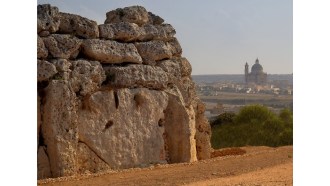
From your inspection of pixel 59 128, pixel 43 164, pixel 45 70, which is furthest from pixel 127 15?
pixel 43 164

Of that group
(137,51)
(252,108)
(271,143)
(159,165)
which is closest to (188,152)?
(159,165)

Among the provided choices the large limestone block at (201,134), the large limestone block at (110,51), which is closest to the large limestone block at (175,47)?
the large limestone block at (201,134)

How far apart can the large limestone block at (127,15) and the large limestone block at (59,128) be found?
111 inches

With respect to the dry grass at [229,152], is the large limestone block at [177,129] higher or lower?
higher

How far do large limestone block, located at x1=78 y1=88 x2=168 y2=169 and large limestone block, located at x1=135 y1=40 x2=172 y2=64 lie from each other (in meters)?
0.83

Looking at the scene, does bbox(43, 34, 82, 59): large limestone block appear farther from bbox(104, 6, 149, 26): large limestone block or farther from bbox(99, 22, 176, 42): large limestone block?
bbox(104, 6, 149, 26): large limestone block

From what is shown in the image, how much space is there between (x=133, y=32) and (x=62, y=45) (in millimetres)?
1870

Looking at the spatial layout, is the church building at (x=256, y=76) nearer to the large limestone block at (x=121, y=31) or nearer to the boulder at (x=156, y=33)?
the boulder at (x=156, y=33)

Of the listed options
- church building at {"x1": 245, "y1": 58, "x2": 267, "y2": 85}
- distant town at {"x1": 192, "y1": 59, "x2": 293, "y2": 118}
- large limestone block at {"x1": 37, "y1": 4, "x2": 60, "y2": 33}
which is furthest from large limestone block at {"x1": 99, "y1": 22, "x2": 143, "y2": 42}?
church building at {"x1": 245, "y1": 58, "x2": 267, "y2": 85}

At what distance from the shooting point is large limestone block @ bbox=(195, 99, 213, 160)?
14.0 meters

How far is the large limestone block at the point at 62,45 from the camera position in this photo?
418 inches
